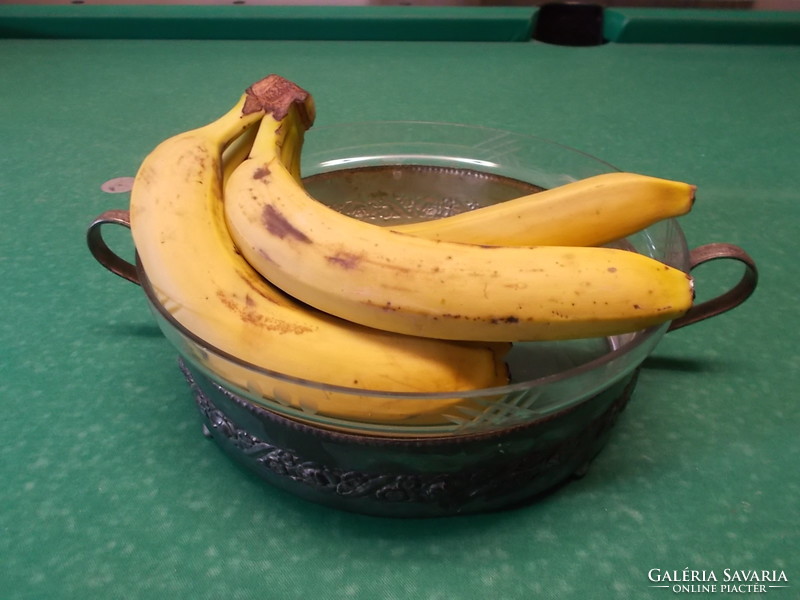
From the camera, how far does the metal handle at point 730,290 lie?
455 millimetres

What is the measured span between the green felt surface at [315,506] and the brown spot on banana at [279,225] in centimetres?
20

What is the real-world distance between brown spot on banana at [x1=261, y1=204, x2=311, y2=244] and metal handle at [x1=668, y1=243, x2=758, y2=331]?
26cm

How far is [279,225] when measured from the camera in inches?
15.4

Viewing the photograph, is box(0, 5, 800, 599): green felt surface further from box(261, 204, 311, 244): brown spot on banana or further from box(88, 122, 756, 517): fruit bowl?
box(261, 204, 311, 244): brown spot on banana

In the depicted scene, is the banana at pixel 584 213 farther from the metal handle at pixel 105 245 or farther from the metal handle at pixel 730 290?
the metal handle at pixel 105 245

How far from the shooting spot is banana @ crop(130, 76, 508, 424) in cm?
36

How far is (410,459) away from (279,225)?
165 mm

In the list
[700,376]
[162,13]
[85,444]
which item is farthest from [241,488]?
[162,13]

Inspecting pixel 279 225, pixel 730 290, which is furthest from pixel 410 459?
pixel 730 290

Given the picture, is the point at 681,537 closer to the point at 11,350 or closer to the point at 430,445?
the point at 430,445

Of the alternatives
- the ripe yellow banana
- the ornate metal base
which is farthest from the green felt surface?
the ripe yellow banana

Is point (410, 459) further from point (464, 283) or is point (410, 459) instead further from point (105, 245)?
point (105, 245)

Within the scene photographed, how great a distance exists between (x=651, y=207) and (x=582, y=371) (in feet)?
0.49

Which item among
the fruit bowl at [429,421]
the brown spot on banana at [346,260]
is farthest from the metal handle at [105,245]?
the brown spot on banana at [346,260]
